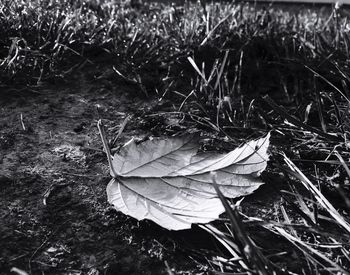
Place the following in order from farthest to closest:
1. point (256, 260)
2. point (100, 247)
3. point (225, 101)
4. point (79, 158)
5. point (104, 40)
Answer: point (104, 40)
point (225, 101)
point (79, 158)
point (100, 247)
point (256, 260)

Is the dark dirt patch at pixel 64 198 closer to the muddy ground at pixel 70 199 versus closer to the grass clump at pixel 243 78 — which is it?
the muddy ground at pixel 70 199

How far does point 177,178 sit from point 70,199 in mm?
238

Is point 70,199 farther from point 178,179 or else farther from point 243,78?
point 243,78

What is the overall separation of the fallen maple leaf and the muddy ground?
0.04m

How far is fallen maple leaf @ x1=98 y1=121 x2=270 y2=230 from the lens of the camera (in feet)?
3.14

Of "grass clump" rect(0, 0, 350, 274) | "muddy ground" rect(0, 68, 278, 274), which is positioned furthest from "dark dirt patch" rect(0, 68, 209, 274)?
"grass clump" rect(0, 0, 350, 274)

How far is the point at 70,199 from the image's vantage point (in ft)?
3.42

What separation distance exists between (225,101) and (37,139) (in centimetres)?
53

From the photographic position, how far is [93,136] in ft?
4.14

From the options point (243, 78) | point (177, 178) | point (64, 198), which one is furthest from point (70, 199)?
point (243, 78)

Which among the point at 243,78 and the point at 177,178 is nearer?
the point at 177,178

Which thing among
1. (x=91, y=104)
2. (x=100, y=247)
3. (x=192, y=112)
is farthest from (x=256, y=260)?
(x=91, y=104)

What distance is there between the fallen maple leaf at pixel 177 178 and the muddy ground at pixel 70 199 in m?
0.04

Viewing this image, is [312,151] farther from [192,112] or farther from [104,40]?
[104,40]
